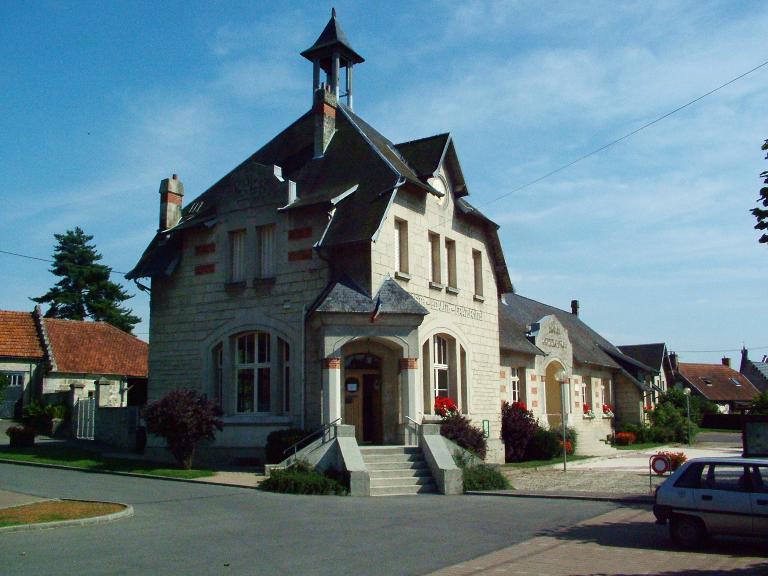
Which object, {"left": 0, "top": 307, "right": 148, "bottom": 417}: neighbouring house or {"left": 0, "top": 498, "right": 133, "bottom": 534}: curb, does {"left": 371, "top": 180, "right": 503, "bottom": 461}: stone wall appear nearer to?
{"left": 0, "top": 498, "right": 133, "bottom": 534}: curb

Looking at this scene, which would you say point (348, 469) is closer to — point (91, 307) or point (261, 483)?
point (261, 483)

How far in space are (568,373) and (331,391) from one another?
1856 centimetres

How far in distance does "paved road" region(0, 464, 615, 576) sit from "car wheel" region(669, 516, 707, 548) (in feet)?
7.29

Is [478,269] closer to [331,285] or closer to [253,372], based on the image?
[331,285]

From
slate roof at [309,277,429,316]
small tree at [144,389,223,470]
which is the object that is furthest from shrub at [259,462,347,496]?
slate roof at [309,277,429,316]

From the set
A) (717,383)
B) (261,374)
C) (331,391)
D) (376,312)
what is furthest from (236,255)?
(717,383)

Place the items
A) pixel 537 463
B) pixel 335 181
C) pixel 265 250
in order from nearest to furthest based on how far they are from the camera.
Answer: pixel 335 181 → pixel 265 250 → pixel 537 463

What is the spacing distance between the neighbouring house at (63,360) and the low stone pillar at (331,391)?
664 inches

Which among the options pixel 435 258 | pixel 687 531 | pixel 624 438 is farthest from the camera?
pixel 624 438

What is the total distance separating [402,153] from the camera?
25875 mm

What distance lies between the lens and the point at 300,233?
2233 centimetres

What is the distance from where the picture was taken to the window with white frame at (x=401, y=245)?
22.8 metres

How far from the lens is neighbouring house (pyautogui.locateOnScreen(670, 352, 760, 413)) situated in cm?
7400

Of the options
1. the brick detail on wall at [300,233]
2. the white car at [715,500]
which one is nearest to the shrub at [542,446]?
the brick detail on wall at [300,233]
